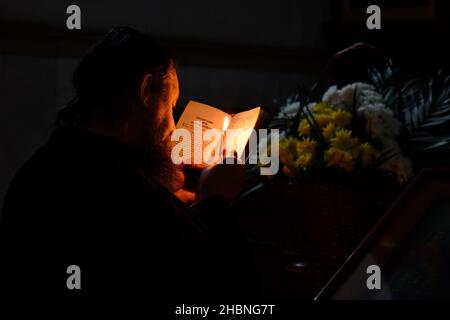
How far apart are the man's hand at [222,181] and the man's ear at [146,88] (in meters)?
0.18

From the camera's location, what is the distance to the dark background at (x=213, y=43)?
2.36 m

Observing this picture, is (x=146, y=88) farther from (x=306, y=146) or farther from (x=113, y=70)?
(x=306, y=146)

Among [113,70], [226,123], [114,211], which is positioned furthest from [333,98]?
[114,211]

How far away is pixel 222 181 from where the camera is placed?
3.79 ft

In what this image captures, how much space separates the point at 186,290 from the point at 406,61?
86.3 inches

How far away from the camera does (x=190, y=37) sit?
270 cm

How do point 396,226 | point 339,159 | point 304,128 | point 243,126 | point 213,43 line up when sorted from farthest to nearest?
1. point 213,43
2. point 304,128
3. point 339,159
4. point 243,126
5. point 396,226

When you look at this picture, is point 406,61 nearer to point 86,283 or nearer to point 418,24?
point 418,24

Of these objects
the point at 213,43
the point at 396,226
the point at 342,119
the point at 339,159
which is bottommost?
the point at 396,226

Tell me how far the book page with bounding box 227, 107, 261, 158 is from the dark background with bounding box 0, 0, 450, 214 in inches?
50.5

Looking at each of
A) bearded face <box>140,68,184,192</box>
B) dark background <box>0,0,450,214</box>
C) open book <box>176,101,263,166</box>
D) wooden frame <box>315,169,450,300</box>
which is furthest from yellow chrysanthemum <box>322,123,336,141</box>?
dark background <box>0,0,450,214</box>

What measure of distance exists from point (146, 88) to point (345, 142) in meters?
0.48

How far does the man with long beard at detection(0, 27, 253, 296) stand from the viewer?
94 centimetres
